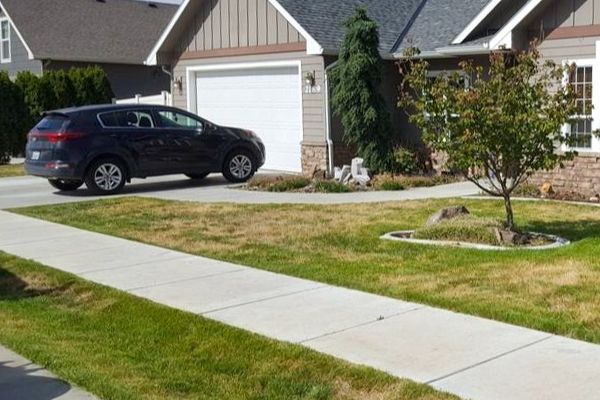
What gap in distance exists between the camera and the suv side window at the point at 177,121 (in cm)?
1717

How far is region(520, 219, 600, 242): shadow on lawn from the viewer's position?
1020 centimetres

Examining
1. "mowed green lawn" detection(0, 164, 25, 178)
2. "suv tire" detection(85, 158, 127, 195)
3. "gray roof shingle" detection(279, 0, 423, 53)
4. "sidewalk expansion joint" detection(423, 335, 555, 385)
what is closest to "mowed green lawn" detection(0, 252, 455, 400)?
"sidewalk expansion joint" detection(423, 335, 555, 385)

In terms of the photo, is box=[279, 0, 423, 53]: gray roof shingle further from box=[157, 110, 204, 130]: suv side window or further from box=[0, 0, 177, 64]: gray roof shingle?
box=[0, 0, 177, 64]: gray roof shingle

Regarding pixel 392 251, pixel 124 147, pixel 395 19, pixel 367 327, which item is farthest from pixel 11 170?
pixel 367 327

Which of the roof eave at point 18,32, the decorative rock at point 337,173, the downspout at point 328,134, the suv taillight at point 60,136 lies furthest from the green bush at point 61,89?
the decorative rock at point 337,173

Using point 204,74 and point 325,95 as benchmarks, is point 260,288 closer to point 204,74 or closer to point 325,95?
point 325,95

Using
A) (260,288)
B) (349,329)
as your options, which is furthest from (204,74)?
(349,329)

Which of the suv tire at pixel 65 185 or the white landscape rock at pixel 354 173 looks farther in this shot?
the suv tire at pixel 65 185

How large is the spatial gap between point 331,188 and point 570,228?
231 inches

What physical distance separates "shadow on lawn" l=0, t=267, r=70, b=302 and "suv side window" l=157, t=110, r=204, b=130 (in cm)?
849

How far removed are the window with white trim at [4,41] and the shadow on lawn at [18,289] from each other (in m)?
25.6

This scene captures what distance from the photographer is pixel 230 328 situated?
6742 mm

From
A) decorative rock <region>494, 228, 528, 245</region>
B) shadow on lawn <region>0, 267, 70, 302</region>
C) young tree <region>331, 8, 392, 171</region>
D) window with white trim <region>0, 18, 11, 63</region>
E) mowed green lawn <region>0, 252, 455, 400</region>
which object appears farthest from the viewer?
window with white trim <region>0, 18, 11, 63</region>

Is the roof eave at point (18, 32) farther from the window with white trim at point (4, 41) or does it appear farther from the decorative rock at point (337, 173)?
the decorative rock at point (337, 173)
